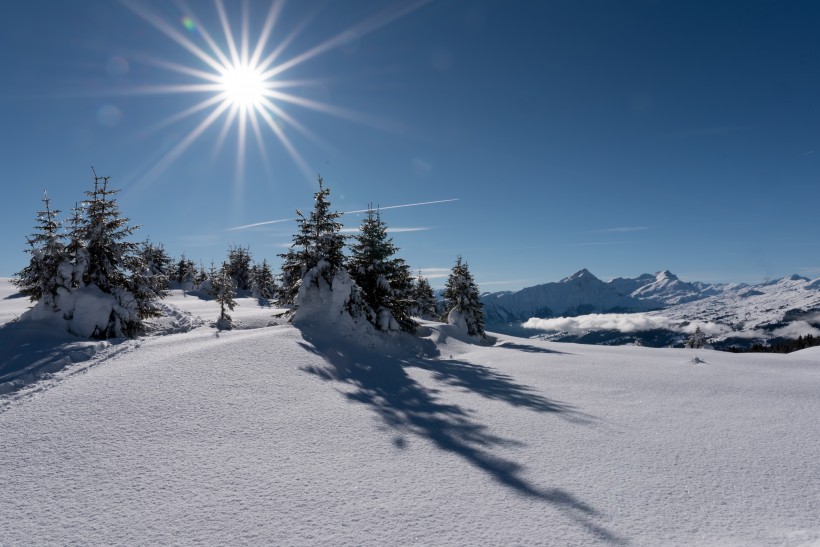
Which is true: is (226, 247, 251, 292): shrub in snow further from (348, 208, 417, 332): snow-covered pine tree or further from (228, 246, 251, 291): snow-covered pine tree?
(348, 208, 417, 332): snow-covered pine tree

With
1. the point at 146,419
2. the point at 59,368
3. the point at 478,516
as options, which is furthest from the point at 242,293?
the point at 478,516

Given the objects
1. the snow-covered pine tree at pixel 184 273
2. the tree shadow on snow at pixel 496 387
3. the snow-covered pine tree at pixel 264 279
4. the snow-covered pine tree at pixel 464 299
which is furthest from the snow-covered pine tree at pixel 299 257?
the snow-covered pine tree at pixel 184 273

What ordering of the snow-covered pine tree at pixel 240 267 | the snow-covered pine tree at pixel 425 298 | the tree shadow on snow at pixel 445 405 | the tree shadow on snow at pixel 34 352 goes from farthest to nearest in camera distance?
the snow-covered pine tree at pixel 240 267, the snow-covered pine tree at pixel 425 298, the tree shadow on snow at pixel 34 352, the tree shadow on snow at pixel 445 405

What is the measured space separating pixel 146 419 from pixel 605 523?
7.11 meters

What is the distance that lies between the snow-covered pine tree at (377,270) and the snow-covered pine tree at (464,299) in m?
13.2

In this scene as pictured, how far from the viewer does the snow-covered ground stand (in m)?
4.06

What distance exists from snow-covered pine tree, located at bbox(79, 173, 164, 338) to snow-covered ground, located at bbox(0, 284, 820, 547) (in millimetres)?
6094

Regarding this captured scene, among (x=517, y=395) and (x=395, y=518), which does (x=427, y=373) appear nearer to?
(x=517, y=395)

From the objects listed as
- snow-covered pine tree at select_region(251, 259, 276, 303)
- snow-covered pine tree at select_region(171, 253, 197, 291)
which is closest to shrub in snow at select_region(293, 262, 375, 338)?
snow-covered pine tree at select_region(251, 259, 276, 303)

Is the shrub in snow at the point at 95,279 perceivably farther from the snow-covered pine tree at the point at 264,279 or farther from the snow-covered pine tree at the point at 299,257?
the snow-covered pine tree at the point at 264,279

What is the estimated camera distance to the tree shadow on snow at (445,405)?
4.90 meters

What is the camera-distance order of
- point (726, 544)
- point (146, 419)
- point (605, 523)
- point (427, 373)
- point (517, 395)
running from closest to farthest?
point (726, 544) → point (605, 523) → point (146, 419) → point (517, 395) → point (427, 373)

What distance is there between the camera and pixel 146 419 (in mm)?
6516

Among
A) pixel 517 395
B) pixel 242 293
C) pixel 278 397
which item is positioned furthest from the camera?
pixel 242 293
